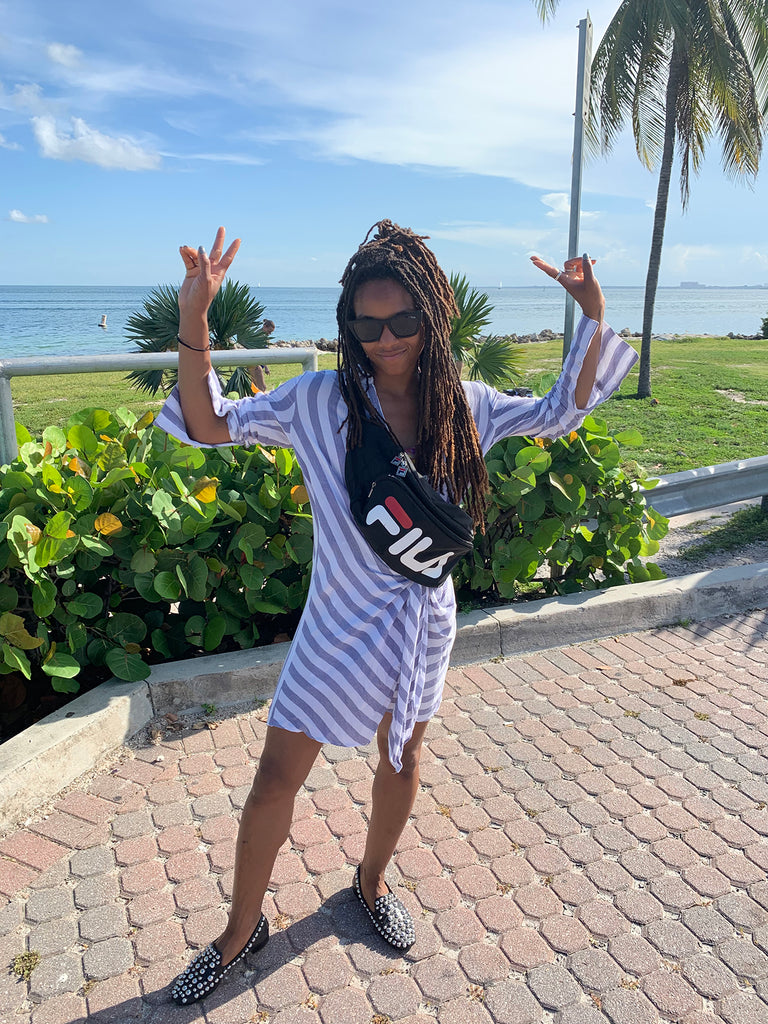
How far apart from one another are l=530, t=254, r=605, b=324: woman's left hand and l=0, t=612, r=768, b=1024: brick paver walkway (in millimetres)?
1777

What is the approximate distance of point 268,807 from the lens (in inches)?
81.6

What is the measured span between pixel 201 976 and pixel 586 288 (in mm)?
2081

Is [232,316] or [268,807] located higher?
[232,316]

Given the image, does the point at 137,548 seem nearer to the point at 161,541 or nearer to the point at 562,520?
the point at 161,541

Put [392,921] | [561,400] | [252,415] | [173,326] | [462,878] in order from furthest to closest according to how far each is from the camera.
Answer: [173,326] < [462,878] < [392,921] < [561,400] < [252,415]

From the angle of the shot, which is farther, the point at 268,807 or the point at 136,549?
the point at 136,549

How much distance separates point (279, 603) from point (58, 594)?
961mm

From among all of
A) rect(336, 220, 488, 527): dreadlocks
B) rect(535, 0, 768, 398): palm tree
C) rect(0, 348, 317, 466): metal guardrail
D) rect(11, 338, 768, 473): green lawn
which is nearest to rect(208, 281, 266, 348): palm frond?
rect(0, 348, 317, 466): metal guardrail

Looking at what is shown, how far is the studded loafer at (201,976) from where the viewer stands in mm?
2160

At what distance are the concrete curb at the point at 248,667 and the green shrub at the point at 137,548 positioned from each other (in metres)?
0.13

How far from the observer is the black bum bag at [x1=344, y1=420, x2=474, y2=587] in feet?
6.48

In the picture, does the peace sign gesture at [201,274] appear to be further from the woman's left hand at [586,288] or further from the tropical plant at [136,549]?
the tropical plant at [136,549]

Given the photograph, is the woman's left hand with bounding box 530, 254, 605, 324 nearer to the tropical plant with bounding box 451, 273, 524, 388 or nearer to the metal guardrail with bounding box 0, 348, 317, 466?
the metal guardrail with bounding box 0, 348, 317, 466

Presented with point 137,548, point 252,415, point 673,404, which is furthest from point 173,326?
point 673,404
